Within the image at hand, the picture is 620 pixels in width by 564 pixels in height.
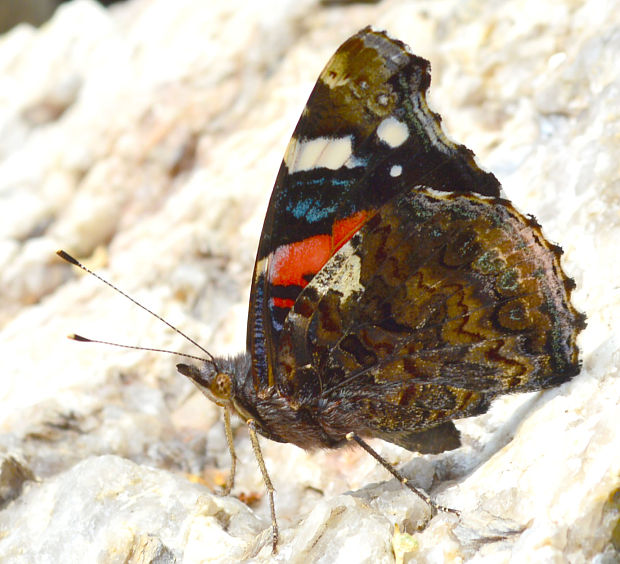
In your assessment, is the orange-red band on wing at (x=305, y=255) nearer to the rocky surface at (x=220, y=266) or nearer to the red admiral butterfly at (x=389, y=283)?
the red admiral butterfly at (x=389, y=283)

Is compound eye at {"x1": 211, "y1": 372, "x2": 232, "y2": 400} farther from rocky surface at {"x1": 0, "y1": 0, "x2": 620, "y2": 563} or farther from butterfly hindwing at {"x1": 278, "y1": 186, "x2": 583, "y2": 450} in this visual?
rocky surface at {"x1": 0, "y1": 0, "x2": 620, "y2": 563}

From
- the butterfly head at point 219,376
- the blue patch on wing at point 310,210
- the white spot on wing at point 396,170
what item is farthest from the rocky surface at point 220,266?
the blue patch on wing at point 310,210

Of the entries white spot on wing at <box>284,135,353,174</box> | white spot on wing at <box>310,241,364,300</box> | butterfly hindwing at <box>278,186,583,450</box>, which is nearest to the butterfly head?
butterfly hindwing at <box>278,186,583,450</box>

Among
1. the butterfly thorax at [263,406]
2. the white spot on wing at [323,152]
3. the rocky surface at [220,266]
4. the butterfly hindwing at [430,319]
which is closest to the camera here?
the rocky surface at [220,266]

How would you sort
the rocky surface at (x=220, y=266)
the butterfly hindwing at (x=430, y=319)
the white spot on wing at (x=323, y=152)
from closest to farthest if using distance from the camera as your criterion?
the rocky surface at (x=220, y=266)
the butterfly hindwing at (x=430, y=319)
the white spot on wing at (x=323, y=152)

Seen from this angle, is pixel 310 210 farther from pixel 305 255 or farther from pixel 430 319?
pixel 430 319

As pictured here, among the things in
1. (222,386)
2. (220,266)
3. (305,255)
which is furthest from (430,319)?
(220,266)
